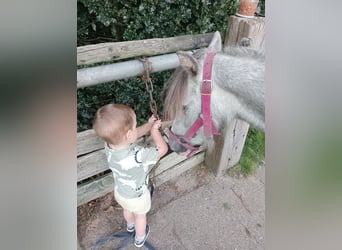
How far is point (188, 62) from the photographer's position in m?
0.77

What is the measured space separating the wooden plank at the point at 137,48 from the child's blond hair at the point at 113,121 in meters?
0.16

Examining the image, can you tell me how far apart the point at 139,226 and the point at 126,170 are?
17 centimetres

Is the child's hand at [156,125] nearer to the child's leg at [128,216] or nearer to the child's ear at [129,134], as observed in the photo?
the child's ear at [129,134]

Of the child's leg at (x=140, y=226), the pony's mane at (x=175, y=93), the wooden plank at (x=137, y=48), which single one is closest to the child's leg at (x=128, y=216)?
the child's leg at (x=140, y=226)

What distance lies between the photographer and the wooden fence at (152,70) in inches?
31.1

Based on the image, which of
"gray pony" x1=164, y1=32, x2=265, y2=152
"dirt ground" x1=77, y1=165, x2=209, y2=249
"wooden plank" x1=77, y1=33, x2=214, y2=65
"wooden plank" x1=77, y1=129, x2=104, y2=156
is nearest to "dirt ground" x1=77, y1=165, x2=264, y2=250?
"dirt ground" x1=77, y1=165, x2=209, y2=249

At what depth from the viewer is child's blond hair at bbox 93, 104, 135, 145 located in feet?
2.28

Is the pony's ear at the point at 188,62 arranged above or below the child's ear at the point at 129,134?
above
